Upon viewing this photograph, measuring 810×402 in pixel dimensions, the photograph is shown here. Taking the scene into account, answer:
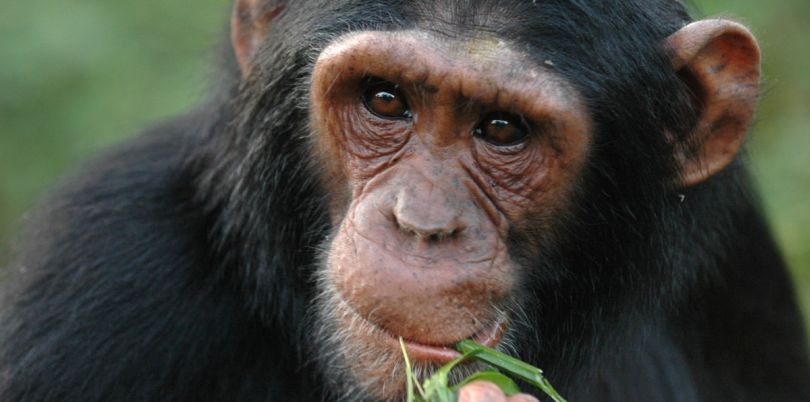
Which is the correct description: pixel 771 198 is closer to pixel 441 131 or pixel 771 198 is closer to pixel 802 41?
pixel 802 41

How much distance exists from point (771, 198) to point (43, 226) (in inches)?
219

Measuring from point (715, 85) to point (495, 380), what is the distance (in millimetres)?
1562

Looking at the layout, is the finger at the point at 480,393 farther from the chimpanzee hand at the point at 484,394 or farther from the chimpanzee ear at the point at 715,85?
the chimpanzee ear at the point at 715,85

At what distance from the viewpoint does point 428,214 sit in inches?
180

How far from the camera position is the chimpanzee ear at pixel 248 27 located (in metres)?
5.56

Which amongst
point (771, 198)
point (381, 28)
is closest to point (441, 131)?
point (381, 28)

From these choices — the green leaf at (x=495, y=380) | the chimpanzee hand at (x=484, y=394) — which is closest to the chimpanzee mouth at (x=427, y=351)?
the green leaf at (x=495, y=380)

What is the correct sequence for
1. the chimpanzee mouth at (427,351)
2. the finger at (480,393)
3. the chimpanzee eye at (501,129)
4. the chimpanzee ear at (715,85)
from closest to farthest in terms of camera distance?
the finger at (480,393), the chimpanzee mouth at (427,351), the chimpanzee eye at (501,129), the chimpanzee ear at (715,85)

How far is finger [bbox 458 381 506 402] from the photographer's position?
4.32 m

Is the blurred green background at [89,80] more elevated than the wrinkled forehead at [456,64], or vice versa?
the blurred green background at [89,80]

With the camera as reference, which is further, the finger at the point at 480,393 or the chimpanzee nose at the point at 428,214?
the chimpanzee nose at the point at 428,214

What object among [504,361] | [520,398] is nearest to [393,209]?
[504,361]

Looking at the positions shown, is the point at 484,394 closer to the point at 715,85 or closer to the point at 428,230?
the point at 428,230

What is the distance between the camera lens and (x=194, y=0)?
11891 mm
